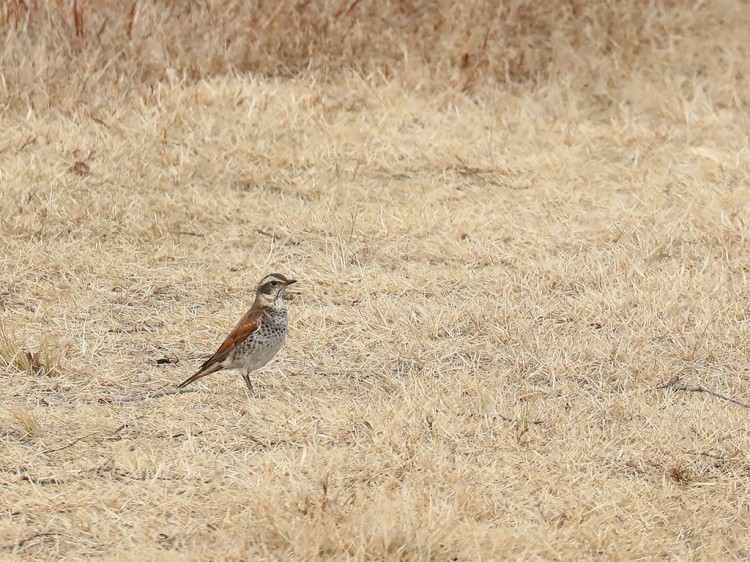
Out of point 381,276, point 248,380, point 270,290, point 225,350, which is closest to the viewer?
point 225,350

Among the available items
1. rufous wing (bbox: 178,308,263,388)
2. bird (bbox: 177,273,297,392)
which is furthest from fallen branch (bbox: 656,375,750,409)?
rufous wing (bbox: 178,308,263,388)

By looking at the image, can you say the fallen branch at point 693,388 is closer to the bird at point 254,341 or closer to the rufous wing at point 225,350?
the bird at point 254,341

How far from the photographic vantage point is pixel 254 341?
5340mm

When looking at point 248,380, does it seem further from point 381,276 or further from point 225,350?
point 381,276

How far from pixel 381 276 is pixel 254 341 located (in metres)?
1.72

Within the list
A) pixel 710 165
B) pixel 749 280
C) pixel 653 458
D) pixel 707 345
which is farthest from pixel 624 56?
pixel 653 458

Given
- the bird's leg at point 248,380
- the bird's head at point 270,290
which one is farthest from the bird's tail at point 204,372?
the bird's head at point 270,290

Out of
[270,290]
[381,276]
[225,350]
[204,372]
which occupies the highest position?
[270,290]

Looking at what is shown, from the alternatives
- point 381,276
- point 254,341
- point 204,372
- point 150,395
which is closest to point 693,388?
point 254,341

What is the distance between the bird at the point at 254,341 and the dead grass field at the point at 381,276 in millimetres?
160

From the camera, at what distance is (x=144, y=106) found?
28.7ft

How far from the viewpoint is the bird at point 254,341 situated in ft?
17.5

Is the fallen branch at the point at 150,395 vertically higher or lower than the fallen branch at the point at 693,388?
lower

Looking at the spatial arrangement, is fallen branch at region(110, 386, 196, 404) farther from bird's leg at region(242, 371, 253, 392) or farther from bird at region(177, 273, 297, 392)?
bird's leg at region(242, 371, 253, 392)
